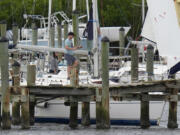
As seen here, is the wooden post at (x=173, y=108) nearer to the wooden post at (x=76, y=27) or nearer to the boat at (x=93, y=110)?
the boat at (x=93, y=110)

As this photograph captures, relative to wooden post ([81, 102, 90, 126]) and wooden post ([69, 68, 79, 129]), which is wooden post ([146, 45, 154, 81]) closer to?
wooden post ([81, 102, 90, 126])

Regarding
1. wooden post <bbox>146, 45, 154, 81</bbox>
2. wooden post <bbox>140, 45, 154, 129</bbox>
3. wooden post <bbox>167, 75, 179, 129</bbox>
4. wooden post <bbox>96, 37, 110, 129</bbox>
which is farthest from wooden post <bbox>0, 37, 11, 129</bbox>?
wooden post <bbox>167, 75, 179, 129</bbox>

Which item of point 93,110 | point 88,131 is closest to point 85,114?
point 88,131

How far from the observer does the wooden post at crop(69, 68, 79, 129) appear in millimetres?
34562

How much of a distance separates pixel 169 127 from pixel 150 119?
3.66 metres

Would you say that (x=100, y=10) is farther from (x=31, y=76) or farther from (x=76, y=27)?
(x=31, y=76)

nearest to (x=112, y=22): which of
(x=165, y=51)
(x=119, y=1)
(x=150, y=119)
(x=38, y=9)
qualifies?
(x=119, y=1)

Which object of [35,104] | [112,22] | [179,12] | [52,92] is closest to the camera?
[179,12]

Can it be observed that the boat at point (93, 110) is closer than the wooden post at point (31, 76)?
No

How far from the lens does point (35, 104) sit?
3766 centimetres

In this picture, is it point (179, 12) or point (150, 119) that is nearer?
point (179, 12)

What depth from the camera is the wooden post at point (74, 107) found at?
113 ft

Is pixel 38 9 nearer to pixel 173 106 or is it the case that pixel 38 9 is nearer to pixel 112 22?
pixel 112 22

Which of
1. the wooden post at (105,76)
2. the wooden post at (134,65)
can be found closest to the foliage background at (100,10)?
the wooden post at (134,65)
